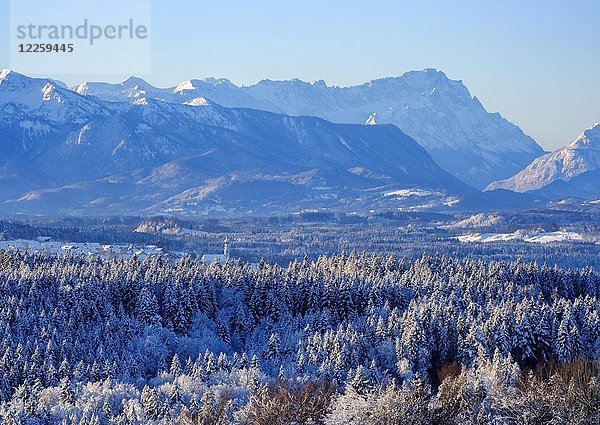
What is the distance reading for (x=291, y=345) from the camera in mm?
140250

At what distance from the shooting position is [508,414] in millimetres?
95625

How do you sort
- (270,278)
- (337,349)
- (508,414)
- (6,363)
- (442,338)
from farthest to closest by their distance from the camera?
(270,278) < (442,338) < (337,349) < (6,363) < (508,414)

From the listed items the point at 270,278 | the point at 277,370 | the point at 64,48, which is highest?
the point at 64,48

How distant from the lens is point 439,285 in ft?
541

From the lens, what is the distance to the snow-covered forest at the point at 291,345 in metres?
96.0

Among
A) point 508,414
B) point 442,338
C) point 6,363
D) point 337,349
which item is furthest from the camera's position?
point 442,338

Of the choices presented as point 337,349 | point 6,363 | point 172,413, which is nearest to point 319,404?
point 172,413

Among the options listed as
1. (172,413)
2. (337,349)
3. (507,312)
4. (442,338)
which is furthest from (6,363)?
(507,312)

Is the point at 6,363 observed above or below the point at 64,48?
below

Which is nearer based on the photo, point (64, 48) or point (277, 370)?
point (277, 370)

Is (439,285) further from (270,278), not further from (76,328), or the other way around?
(76,328)

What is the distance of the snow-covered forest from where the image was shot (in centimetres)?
9600

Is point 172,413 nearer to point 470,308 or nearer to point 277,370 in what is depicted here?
point 277,370

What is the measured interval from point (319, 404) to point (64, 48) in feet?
232
